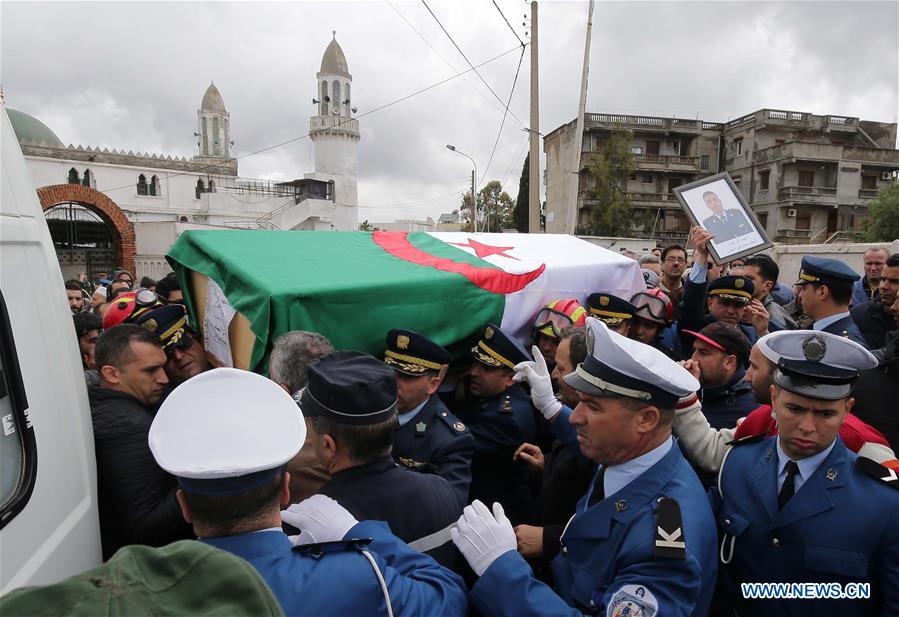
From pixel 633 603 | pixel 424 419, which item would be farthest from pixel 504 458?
pixel 633 603

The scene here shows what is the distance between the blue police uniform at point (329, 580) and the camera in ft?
3.77

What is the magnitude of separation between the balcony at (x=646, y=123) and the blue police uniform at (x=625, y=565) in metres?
32.5

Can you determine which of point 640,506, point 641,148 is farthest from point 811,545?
point 641,148

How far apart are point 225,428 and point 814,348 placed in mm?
1816

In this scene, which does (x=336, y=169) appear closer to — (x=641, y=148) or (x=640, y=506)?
(x=641, y=148)

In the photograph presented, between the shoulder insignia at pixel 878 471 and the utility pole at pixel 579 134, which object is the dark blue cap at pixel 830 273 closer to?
the shoulder insignia at pixel 878 471

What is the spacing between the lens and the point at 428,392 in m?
2.49

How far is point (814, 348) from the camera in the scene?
1.80 meters

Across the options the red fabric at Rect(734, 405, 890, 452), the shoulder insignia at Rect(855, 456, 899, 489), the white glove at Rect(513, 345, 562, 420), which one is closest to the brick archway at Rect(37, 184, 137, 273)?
the white glove at Rect(513, 345, 562, 420)

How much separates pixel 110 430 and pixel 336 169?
1528 inches

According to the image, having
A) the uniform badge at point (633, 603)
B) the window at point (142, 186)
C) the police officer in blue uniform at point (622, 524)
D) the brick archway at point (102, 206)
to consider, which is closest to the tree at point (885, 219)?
the police officer in blue uniform at point (622, 524)

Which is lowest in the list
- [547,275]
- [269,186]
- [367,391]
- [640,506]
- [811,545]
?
[811,545]

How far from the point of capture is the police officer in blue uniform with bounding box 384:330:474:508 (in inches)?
87.4

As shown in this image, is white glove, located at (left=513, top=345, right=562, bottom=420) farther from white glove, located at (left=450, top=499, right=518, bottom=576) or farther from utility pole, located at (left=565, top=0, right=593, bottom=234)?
utility pole, located at (left=565, top=0, right=593, bottom=234)
